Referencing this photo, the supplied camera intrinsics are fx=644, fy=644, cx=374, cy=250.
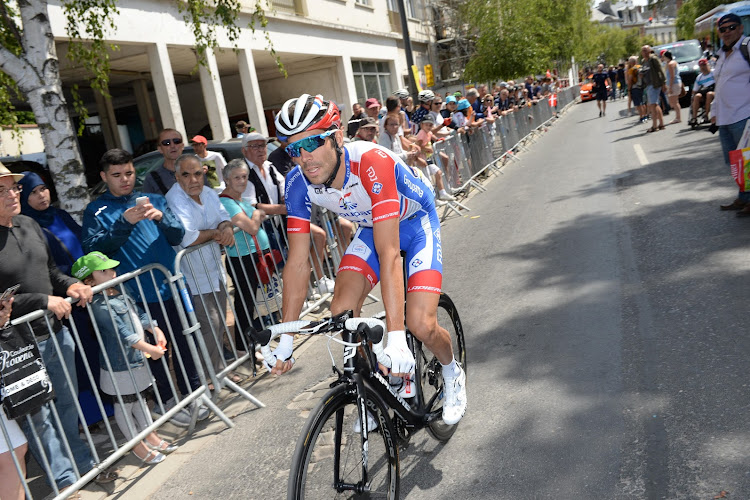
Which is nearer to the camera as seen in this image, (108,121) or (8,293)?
(8,293)

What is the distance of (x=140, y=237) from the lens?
202 inches

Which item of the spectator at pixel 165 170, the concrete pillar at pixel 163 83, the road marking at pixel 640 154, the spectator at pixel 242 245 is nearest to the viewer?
the spectator at pixel 242 245

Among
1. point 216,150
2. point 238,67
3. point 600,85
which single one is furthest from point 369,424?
point 600,85

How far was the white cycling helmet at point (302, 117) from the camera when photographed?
3.12 meters

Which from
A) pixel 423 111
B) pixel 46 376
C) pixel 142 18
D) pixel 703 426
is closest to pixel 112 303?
pixel 46 376

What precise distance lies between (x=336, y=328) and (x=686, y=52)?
2802 cm

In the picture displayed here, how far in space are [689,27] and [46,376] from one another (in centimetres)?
7125

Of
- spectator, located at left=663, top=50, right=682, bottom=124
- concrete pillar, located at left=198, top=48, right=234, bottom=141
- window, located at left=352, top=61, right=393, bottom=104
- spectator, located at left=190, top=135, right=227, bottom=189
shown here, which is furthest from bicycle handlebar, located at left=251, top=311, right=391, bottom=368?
window, located at left=352, top=61, right=393, bottom=104

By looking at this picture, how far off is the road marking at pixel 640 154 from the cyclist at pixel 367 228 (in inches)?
403

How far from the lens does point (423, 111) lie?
12.4 m

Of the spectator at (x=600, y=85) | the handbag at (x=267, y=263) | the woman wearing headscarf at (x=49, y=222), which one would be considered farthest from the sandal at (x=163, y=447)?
the spectator at (x=600, y=85)

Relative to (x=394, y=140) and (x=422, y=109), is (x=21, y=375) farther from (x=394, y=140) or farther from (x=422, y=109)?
(x=422, y=109)

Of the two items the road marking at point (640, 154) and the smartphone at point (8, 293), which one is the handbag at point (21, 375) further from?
the road marking at point (640, 154)

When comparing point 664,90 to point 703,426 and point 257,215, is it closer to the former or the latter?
point 257,215
